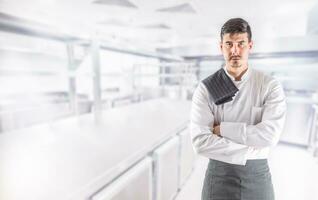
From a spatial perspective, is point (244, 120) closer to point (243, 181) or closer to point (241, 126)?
point (241, 126)

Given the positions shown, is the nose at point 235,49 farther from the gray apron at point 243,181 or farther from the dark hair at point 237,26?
the gray apron at point 243,181

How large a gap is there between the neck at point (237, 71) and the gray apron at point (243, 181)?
1.49 ft

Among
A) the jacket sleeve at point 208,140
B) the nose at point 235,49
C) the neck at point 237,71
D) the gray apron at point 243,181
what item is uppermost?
the nose at point 235,49

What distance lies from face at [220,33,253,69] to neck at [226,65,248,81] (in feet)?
0.05

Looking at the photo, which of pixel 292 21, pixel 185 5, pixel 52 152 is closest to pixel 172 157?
pixel 52 152

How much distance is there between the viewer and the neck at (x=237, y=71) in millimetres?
1029

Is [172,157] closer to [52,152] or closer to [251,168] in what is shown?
[251,168]

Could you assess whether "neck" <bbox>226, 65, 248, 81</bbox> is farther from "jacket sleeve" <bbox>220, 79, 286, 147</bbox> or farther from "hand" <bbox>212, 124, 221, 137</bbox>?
"hand" <bbox>212, 124, 221, 137</bbox>

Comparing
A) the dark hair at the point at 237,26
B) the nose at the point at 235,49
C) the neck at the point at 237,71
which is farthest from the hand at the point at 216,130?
the dark hair at the point at 237,26

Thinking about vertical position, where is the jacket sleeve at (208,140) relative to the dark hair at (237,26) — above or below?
below

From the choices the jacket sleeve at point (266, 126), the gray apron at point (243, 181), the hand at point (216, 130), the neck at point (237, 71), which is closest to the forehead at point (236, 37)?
the neck at point (237, 71)

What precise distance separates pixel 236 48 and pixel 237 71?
0.13 metres

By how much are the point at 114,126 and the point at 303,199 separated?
6.75 ft

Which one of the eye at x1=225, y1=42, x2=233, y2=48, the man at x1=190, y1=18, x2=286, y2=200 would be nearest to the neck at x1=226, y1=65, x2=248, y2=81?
the man at x1=190, y1=18, x2=286, y2=200
